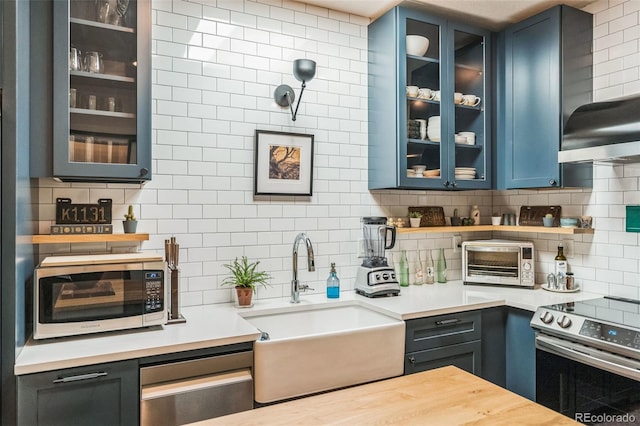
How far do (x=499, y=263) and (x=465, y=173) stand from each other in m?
0.66

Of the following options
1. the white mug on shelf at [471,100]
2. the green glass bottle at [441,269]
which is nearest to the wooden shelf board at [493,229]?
the green glass bottle at [441,269]

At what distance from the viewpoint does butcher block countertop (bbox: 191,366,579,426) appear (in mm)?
1152

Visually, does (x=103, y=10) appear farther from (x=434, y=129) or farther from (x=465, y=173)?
(x=465, y=173)

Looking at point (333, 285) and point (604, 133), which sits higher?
point (604, 133)

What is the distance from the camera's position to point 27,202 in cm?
184

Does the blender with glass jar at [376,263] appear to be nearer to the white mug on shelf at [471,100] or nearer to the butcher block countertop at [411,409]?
the white mug on shelf at [471,100]

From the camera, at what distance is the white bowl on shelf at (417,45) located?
9.17 feet

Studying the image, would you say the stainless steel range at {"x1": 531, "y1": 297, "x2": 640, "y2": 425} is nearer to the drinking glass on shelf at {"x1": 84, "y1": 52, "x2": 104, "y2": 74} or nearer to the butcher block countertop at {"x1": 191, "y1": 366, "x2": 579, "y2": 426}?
the butcher block countertop at {"x1": 191, "y1": 366, "x2": 579, "y2": 426}

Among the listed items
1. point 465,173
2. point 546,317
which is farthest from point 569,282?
point 465,173

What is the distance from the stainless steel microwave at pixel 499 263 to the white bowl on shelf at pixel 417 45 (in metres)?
1.34

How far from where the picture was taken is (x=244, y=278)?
2.44m

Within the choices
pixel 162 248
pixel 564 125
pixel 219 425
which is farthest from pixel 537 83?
pixel 219 425

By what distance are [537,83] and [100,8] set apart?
2.52 m

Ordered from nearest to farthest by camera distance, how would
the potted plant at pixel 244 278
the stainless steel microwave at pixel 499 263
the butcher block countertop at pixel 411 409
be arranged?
the butcher block countertop at pixel 411 409, the potted plant at pixel 244 278, the stainless steel microwave at pixel 499 263
